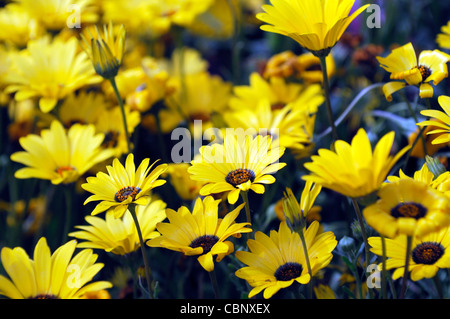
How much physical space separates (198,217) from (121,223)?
0.53 feet

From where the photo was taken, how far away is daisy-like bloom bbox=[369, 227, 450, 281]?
55 cm

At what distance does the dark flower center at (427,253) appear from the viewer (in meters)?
0.58

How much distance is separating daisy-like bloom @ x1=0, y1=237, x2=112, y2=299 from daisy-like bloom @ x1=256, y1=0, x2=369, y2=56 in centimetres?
40

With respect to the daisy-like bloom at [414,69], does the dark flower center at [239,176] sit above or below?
below

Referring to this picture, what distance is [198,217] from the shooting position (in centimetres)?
64

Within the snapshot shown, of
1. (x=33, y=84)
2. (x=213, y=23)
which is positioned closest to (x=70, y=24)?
(x=33, y=84)

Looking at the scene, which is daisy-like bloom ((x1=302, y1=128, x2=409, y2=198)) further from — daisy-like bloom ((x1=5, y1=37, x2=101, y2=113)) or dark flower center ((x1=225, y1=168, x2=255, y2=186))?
daisy-like bloom ((x1=5, y1=37, x2=101, y2=113))

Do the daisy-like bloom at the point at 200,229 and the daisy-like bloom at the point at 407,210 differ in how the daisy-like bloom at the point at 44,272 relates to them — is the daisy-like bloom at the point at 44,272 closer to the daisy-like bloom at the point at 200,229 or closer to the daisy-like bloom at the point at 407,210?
the daisy-like bloom at the point at 200,229

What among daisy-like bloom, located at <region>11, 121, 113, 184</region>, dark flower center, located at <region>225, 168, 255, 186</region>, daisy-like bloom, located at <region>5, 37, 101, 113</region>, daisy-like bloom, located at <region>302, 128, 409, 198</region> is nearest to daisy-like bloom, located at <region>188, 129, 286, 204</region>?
dark flower center, located at <region>225, 168, 255, 186</region>

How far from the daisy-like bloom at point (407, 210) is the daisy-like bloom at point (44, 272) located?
1.20 ft

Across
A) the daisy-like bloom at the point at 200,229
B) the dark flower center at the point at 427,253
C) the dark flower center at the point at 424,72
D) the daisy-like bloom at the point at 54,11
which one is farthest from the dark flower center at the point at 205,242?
the daisy-like bloom at the point at 54,11

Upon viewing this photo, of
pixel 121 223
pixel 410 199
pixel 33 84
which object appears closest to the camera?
pixel 410 199

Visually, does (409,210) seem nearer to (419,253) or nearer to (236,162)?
(419,253)
